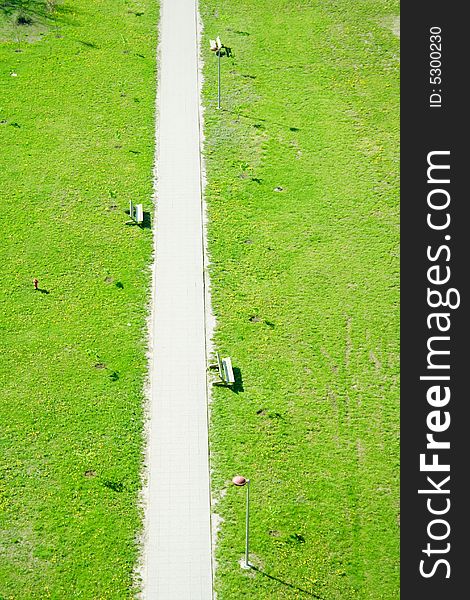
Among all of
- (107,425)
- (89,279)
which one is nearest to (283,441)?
(107,425)

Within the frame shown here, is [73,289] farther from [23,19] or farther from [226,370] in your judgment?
[23,19]

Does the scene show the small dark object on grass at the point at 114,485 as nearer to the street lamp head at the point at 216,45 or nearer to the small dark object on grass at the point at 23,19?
the street lamp head at the point at 216,45

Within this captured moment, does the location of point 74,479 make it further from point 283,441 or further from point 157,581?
point 283,441

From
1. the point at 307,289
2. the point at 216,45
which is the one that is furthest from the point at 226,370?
the point at 216,45

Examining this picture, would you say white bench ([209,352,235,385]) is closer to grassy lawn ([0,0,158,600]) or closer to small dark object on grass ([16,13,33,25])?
grassy lawn ([0,0,158,600])

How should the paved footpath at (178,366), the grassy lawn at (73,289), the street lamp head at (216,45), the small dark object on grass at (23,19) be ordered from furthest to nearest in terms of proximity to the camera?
the small dark object on grass at (23,19)
the street lamp head at (216,45)
the grassy lawn at (73,289)
the paved footpath at (178,366)

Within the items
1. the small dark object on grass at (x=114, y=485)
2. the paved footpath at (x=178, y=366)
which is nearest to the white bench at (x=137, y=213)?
the paved footpath at (x=178, y=366)
